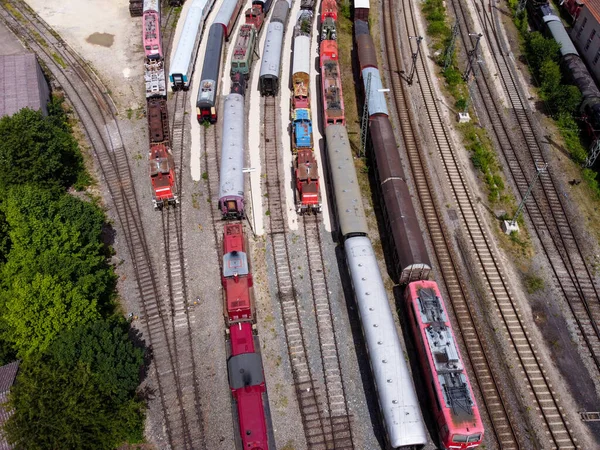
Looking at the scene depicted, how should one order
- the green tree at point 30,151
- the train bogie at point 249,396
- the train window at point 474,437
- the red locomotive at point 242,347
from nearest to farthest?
the train window at point 474,437
the train bogie at point 249,396
the red locomotive at point 242,347
the green tree at point 30,151

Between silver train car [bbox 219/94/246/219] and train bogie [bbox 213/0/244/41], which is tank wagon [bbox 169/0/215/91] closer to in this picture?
train bogie [bbox 213/0/244/41]

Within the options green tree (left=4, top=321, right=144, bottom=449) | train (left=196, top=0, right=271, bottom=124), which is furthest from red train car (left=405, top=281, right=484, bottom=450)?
train (left=196, top=0, right=271, bottom=124)

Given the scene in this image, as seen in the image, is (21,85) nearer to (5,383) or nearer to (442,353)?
(5,383)

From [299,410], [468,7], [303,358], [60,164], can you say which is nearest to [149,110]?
[60,164]

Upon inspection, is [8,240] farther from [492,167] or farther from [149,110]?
[492,167]

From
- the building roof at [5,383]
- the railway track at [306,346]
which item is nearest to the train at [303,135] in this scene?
the railway track at [306,346]

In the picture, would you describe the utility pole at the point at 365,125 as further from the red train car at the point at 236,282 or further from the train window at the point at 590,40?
the train window at the point at 590,40

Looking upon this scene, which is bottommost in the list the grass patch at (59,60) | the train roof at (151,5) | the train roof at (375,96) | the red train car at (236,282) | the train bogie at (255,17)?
the red train car at (236,282)

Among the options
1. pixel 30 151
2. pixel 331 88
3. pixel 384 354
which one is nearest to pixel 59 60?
pixel 30 151
